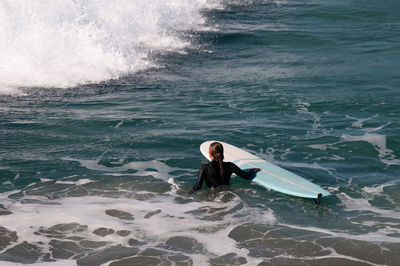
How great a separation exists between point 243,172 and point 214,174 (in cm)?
50

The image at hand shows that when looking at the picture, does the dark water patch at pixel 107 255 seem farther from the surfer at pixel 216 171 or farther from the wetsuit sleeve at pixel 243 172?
the wetsuit sleeve at pixel 243 172

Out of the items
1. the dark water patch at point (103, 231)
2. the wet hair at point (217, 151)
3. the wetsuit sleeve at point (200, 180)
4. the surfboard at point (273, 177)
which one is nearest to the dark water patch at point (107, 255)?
the dark water patch at point (103, 231)

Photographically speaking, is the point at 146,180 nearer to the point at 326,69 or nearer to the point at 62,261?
the point at 62,261

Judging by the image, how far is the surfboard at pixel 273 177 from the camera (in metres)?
8.47

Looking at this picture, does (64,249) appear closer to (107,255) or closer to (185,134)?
(107,255)

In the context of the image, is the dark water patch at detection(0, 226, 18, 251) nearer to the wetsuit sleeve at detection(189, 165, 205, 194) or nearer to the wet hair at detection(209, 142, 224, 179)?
the wetsuit sleeve at detection(189, 165, 205, 194)

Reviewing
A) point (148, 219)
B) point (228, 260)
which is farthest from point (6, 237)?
point (228, 260)

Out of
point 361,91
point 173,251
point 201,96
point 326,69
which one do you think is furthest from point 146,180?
point 326,69

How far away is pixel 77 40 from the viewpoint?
18.0m

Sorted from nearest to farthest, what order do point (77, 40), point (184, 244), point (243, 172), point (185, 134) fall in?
1. point (184, 244)
2. point (243, 172)
3. point (185, 134)
4. point (77, 40)

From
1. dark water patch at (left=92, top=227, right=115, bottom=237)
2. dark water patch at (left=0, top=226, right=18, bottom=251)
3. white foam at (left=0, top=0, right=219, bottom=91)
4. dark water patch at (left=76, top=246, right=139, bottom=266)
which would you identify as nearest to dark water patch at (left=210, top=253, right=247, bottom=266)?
dark water patch at (left=76, top=246, right=139, bottom=266)

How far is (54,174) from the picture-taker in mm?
9453

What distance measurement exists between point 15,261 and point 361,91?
1020cm

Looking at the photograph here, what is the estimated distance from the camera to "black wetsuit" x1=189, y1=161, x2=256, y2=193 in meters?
8.62
